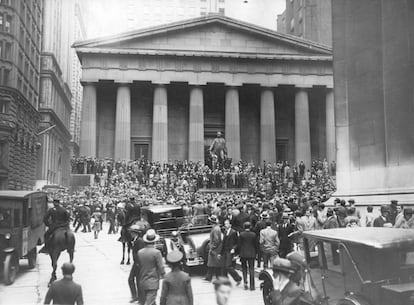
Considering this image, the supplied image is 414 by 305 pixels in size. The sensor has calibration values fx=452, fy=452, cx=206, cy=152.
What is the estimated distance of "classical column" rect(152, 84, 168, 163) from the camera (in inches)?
1779

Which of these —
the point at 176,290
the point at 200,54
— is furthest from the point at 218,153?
the point at 176,290

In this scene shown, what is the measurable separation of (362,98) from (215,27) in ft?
111

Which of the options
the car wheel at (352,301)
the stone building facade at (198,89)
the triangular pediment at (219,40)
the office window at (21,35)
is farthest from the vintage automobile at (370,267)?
the triangular pediment at (219,40)

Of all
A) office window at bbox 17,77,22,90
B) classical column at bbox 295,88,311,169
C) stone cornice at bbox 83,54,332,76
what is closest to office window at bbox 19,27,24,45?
office window at bbox 17,77,22,90

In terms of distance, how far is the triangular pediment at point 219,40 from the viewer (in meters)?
46.1

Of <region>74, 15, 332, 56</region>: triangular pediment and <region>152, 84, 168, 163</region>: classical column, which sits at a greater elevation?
<region>74, 15, 332, 56</region>: triangular pediment

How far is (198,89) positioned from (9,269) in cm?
3698

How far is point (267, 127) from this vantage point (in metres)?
47.1

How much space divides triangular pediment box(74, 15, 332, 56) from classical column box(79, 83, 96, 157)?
5394 mm

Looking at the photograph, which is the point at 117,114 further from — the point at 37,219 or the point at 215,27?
the point at 37,219

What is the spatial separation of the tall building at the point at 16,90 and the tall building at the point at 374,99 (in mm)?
27710

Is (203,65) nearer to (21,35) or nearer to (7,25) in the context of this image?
(21,35)

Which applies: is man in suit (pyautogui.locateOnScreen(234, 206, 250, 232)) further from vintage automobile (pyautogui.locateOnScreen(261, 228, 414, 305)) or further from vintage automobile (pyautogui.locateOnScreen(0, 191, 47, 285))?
vintage automobile (pyautogui.locateOnScreen(261, 228, 414, 305))

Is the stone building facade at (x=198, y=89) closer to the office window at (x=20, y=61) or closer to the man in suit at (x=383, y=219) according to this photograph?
the office window at (x=20, y=61)
